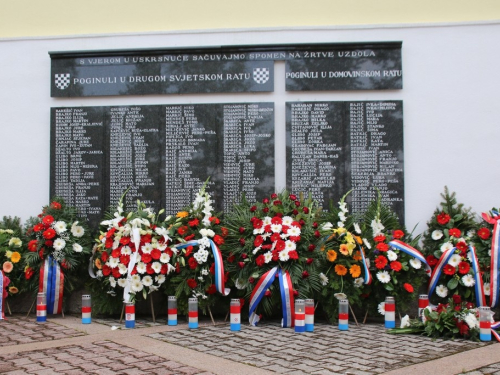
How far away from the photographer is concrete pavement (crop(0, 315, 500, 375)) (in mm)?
4281

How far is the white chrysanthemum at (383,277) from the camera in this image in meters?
6.21

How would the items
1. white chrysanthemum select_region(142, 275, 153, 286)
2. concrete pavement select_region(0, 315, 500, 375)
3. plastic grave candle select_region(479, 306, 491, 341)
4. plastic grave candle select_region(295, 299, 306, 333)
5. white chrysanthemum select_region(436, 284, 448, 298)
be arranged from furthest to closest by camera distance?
white chrysanthemum select_region(436, 284, 448, 298), white chrysanthemum select_region(142, 275, 153, 286), plastic grave candle select_region(295, 299, 306, 333), plastic grave candle select_region(479, 306, 491, 341), concrete pavement select_region(0, 315, 500, 375)

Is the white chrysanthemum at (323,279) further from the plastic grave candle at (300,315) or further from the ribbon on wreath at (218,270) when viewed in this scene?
the ribbon on wreath at (218,270)

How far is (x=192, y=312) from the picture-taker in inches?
236

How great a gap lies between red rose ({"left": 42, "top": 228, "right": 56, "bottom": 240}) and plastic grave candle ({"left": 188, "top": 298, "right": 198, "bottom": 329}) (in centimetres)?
215

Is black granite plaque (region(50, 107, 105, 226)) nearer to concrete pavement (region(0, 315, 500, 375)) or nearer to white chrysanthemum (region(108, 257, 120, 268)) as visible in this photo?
white chrysanthemum (region(108, 257, 120, 268))

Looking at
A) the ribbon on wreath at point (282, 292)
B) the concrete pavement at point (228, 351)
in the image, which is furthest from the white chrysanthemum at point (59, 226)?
the ribbon on wreath at point (282, 292)

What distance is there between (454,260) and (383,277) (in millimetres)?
1010

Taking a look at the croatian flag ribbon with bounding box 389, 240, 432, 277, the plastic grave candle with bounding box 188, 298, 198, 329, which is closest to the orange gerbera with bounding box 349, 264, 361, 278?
the croatian flag ribbon with bounding box 389, 240, 432, 277

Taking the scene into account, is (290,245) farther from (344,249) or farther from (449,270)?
(449,270)

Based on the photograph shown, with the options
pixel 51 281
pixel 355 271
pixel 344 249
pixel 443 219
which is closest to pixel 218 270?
pixel 344 249

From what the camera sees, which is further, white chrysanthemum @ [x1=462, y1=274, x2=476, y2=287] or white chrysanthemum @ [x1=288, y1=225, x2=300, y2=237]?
white chrysanthemum @ [x1=462, y1=274, x2=476, y2=287]

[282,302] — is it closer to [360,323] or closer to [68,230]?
[360,323]

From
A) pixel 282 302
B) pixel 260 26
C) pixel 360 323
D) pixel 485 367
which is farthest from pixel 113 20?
pixel 485 367
